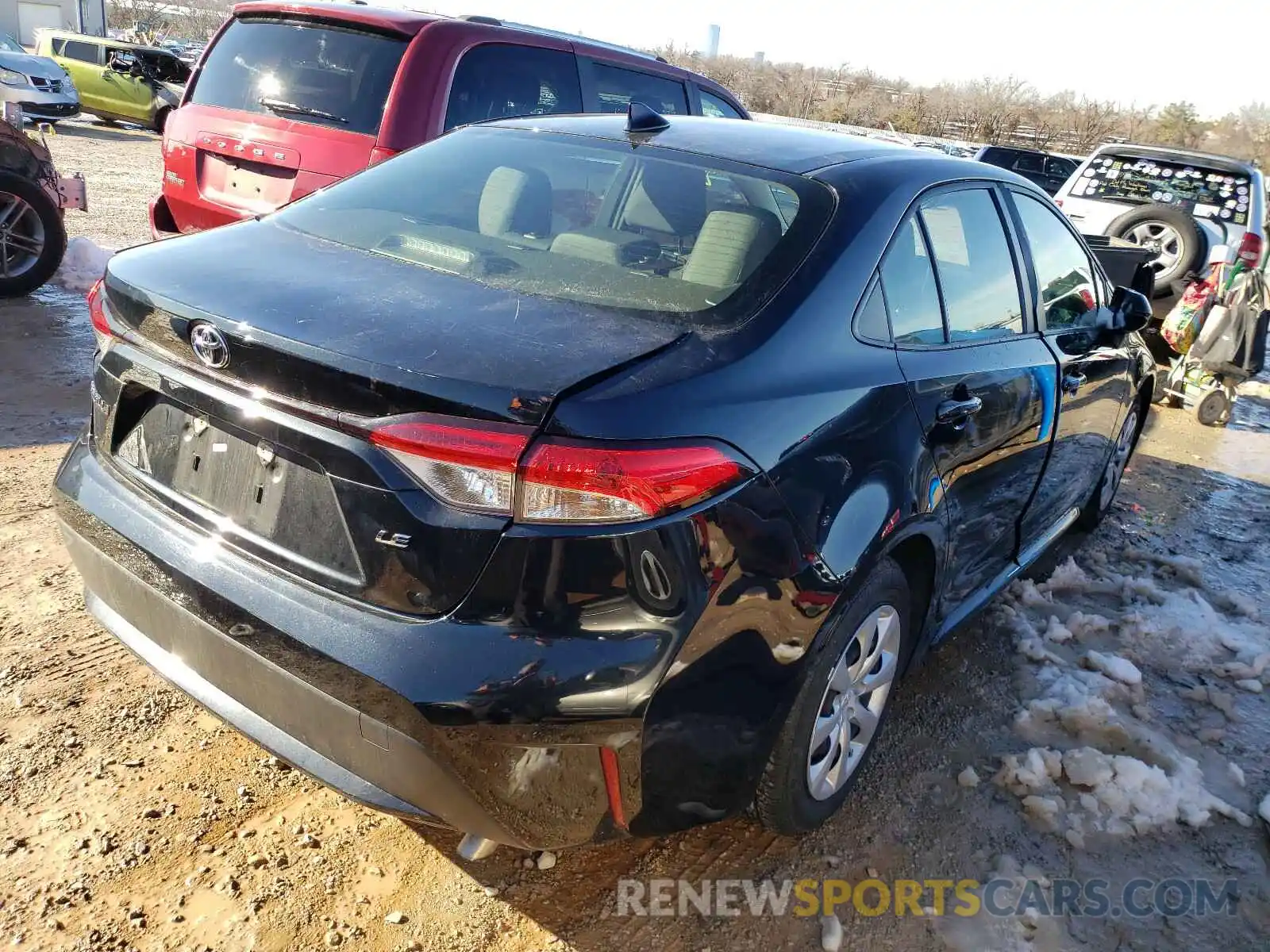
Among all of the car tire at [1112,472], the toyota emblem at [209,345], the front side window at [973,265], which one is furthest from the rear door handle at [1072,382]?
the toyota emblem at [209,345]

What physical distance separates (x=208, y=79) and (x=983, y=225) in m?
4.34

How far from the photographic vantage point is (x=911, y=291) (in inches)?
102

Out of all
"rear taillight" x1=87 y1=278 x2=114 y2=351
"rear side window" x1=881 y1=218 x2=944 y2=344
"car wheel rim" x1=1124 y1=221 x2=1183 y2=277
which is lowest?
"car wheel rim" x1=1124 y1=221 x2=1183 y2=277

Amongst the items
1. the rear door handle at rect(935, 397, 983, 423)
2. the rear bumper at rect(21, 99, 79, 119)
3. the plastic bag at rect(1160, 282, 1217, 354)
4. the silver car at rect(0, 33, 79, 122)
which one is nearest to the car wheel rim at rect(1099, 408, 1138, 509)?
the rear door handle at rect(935, 397, 983, 423)

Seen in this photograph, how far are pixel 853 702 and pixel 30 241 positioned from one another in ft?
21.1

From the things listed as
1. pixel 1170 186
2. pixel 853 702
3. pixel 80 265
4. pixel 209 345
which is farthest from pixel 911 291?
pixel 1170 186

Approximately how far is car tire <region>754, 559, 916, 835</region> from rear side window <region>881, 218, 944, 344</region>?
2.02 feet

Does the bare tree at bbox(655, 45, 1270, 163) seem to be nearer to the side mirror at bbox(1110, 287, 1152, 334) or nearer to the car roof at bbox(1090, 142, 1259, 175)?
the car roof at bbox(1090, 142, 1259, 175)

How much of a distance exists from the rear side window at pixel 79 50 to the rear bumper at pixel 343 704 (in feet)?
74.9

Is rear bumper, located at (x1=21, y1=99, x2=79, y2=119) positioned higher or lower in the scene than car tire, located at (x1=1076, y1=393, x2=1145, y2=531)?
lower

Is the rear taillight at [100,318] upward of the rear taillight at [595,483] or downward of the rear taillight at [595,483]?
downward

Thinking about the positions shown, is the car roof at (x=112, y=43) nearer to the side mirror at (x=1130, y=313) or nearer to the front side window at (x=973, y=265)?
the side mirror at (x=1130, y=313)

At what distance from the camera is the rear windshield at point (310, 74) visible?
16.1ft

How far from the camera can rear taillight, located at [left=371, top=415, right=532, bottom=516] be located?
5.64 ft
